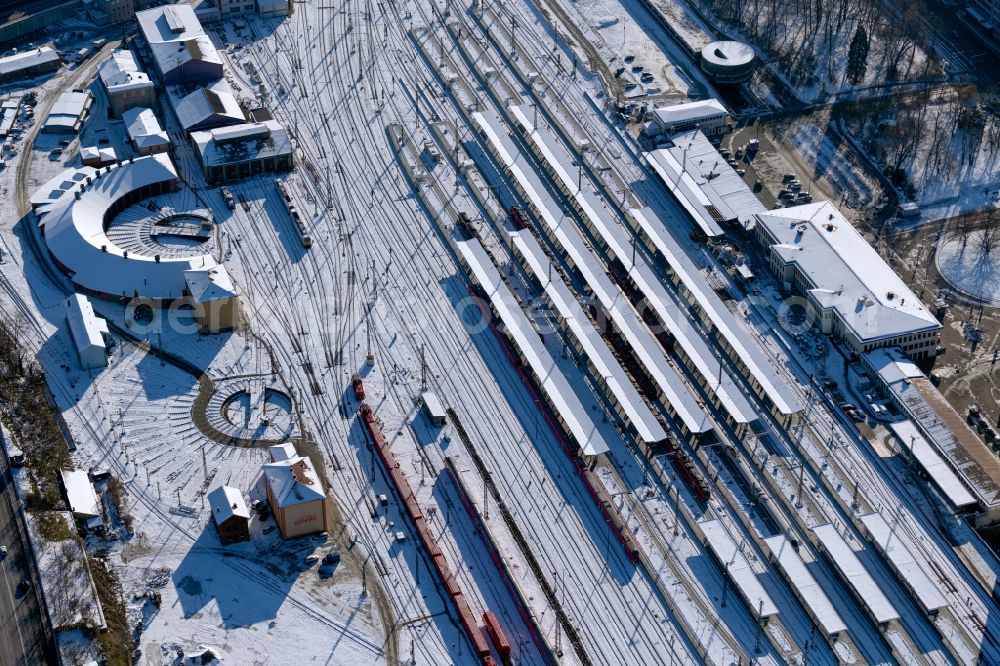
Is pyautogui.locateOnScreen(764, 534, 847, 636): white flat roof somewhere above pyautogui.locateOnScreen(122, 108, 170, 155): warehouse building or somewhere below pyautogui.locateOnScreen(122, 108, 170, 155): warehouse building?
below

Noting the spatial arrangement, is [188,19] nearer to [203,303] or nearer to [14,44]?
[14,44]

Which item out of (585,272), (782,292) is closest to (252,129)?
(585,272)

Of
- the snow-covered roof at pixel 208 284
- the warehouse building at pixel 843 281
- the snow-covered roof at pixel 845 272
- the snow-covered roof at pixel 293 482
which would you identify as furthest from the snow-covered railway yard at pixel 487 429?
the snow-covered roof at pixel 845 272

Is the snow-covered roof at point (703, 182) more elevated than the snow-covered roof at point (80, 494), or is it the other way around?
the snow-covered roof at point (80, 494)

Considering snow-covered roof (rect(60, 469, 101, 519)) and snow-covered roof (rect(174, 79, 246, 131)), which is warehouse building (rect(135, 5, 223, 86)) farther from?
snow-covered roof (rect(60, 469, 101, 519))

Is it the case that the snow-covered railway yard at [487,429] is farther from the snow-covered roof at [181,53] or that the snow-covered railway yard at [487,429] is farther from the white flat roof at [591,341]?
the snow-covered roof at [181,53]

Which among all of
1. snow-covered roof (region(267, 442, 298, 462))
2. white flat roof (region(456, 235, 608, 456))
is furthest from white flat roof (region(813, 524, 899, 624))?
snow-covered roof (region(267, 442, 298, 462))
